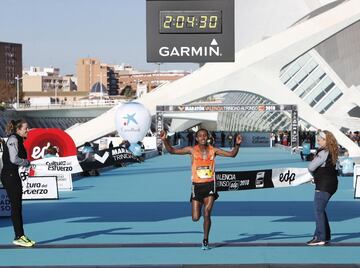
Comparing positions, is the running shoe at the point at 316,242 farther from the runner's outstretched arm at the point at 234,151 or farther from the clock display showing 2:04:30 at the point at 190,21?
the clock display showing 2:04:30 at the point at 190,21

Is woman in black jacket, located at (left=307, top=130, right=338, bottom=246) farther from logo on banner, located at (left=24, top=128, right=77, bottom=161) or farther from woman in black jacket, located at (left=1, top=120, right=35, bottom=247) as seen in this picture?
logo on banner, located at (left=24, top=128, right=77, bottom=161)

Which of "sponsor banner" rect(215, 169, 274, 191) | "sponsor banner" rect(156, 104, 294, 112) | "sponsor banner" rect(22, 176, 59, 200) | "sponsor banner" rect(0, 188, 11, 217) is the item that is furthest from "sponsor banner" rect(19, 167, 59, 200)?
"sponsor banner" rect(156, 104, 294, 112)

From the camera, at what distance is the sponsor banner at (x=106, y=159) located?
28.6 metres

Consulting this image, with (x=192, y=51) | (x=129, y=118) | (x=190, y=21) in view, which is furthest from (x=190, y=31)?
(x=129, y=118)

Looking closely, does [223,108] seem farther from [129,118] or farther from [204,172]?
[204,172]

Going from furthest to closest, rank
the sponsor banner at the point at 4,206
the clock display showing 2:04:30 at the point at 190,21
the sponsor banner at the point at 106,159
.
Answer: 1. the sponsor banner at the point at 106,159
2. the sponsor banner at the point at 4,206
3. the clock display showing 2:04:30 at the point at 190,21

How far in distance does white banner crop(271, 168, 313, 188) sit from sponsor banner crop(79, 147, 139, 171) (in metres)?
11.7

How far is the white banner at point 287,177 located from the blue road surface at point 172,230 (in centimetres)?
50

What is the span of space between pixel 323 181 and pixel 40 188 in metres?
8.72

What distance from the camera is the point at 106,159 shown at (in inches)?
1219

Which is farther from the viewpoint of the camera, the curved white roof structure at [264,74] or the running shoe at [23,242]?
the curved white roof structure at [264,74]

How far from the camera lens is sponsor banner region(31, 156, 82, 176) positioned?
73.3ft

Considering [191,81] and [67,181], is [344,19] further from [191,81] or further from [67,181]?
[67,181]

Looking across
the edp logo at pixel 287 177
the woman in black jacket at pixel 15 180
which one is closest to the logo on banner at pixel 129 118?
the edp logo at pixel 287 177
